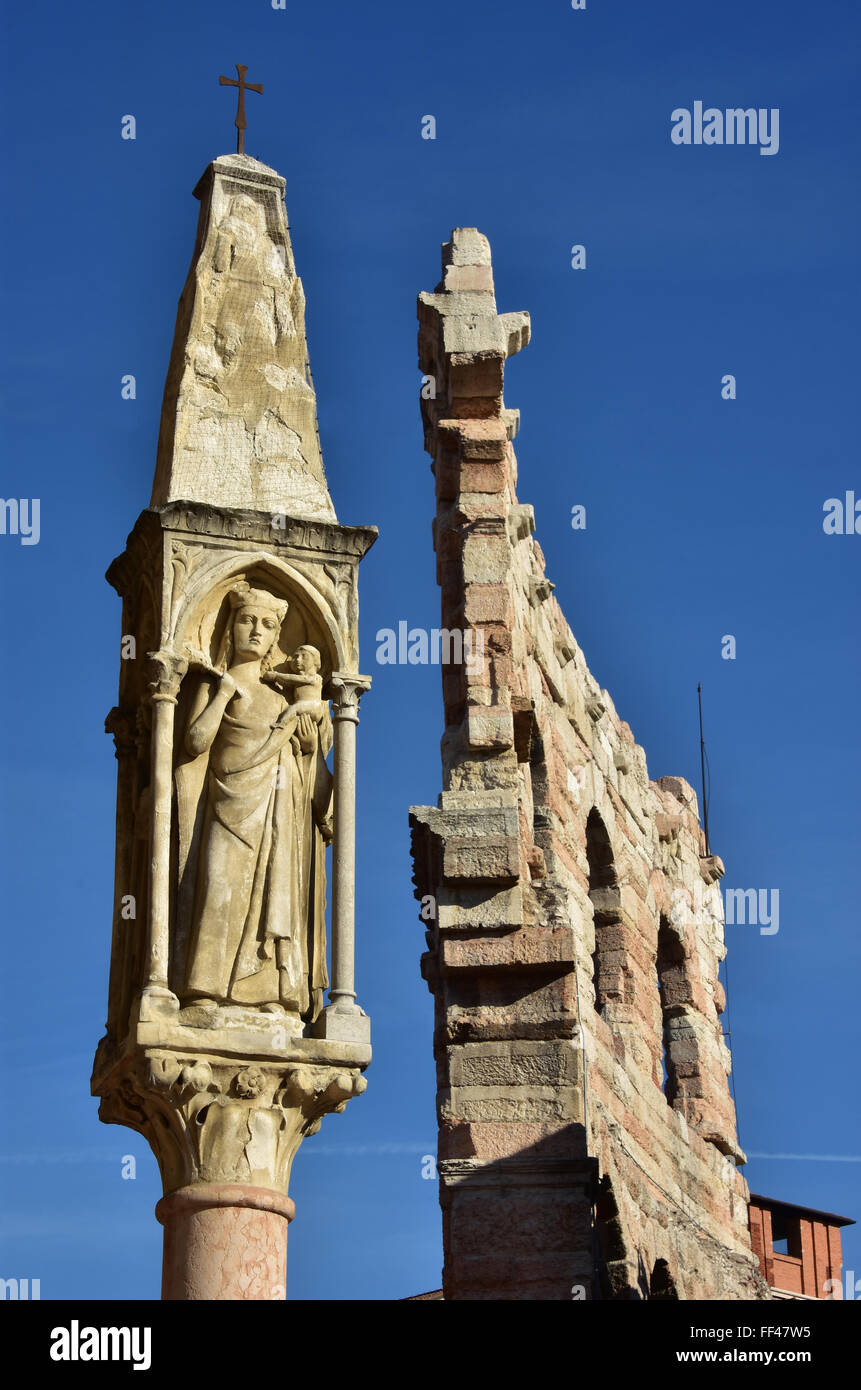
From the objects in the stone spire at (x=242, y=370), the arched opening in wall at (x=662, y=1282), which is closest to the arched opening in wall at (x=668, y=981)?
the arched opening in wall at (x=662, y=1282)

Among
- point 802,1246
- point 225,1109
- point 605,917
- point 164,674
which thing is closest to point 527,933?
point 605,917

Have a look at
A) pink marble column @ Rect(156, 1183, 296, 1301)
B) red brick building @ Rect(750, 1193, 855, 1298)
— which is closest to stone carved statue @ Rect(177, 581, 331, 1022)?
pink marble column @ Rect(156, 1183, 296, 1301)

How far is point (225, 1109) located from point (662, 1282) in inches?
293

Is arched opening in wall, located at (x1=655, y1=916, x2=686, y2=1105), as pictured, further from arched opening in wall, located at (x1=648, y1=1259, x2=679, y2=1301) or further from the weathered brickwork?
arched opening in wall, located at (x1=648, y1=1259, x2=679, y2=1301)

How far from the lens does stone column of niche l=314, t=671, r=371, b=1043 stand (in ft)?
39.7

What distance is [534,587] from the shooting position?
18609mm

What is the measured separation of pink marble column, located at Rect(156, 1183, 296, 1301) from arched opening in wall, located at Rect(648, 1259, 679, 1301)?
281 inches

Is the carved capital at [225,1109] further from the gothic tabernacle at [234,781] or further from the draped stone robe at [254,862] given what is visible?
the draped stone robe at [254,862]

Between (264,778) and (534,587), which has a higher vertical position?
(534,587)

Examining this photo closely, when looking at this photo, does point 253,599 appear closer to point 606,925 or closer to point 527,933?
point 527,933
